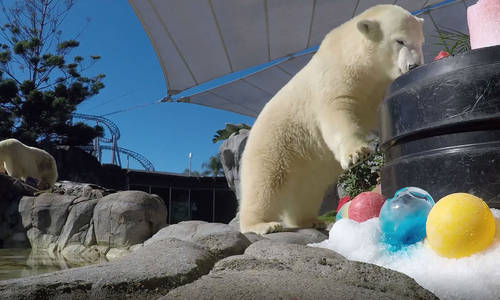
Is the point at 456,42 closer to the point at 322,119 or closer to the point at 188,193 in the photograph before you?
the point at 322,119

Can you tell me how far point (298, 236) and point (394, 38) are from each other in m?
1.05

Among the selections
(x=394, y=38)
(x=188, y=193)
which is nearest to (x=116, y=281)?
(x=394, y=38)

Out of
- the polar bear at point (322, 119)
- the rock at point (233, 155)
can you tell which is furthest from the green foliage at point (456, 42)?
the rock at point (233, 155)

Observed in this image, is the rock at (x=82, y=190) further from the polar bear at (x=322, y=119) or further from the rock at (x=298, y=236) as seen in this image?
the rock at (x=298, y=236)

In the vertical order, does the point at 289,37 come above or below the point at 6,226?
above

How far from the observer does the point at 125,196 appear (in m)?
4.37

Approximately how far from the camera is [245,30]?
8.98 metres

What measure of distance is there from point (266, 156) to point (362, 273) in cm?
126

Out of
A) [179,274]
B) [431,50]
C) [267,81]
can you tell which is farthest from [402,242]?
[267,81]

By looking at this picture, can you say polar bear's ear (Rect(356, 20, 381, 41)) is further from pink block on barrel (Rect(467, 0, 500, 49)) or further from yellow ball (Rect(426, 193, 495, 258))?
yellow ball (Rect(426, 193, 495, 258))

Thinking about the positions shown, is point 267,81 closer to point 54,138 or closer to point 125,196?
point 125,196

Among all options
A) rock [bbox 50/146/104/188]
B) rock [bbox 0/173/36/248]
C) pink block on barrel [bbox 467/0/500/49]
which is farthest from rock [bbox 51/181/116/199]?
rock [bbox 50/146/104/188]

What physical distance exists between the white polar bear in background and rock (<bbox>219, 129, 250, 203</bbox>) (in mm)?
5459

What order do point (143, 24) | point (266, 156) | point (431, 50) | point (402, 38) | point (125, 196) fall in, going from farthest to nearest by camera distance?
1. point (431, 50)
2. point (143, 24)
3. point (125, 196)
4. point (266, 156)
5. point (402, 38)
